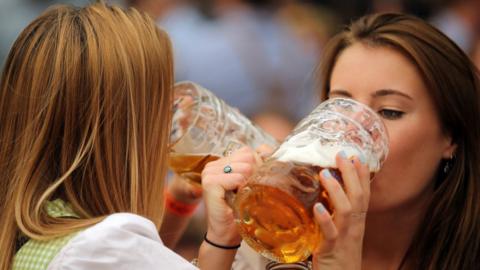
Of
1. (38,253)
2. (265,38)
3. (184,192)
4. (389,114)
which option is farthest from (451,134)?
(265,38)

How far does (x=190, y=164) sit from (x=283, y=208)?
0.45 m

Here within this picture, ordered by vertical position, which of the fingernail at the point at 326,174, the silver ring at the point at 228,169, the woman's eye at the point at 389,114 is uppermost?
the woman's eye at the point at 389,114

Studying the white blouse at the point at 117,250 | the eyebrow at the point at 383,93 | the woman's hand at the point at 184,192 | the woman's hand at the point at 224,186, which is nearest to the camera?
the white blouse at the point at 117,250

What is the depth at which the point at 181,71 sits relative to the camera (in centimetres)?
322

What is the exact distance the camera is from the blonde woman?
3.98ft

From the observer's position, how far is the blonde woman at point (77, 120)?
121 centimetres

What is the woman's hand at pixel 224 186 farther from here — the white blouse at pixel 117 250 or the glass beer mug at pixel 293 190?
the white blouse at pixel 117 250

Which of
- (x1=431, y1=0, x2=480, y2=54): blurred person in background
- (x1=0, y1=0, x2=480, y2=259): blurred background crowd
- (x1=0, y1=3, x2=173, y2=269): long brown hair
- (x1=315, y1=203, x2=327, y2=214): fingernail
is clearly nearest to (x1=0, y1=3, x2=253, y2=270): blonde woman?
(x1=0, y1=3, x2=173, y2=269): long brown hair

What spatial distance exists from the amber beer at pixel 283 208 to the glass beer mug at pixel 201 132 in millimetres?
327

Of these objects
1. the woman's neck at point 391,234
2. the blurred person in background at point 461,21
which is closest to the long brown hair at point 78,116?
the woman's neck at point 391,234

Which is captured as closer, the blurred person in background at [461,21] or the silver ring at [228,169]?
the silver ring at [228,169]

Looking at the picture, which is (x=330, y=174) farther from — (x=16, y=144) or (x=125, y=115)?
(x=16, y=144)

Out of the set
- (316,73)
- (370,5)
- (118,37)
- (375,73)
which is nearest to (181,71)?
(370,5)

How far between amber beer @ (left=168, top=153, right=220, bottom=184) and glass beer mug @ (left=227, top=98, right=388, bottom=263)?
0.28 metres
